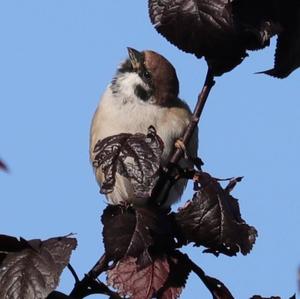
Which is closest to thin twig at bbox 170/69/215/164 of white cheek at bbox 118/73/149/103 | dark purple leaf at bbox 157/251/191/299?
dark purple leaf at bbox 157/251/191/299

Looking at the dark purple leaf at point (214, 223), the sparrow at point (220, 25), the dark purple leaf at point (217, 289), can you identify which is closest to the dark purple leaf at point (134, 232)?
the dark purple leaf at point (214, 223)

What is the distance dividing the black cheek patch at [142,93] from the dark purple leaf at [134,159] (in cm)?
187

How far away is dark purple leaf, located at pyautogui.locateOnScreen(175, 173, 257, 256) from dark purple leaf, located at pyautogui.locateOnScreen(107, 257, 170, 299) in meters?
0.13

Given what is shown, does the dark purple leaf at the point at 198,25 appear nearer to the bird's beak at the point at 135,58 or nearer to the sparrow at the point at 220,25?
the sparrow at the point at 220,25

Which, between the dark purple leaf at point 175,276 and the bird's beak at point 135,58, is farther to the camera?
the bird's beak at point 135,58

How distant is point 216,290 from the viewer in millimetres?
2242

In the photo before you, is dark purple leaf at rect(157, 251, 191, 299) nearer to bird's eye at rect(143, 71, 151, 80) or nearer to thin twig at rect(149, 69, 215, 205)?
thin twig at rect(149, 69, 215, 205)

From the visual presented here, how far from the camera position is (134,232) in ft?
6.73

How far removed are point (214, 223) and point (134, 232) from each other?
0.70 ft

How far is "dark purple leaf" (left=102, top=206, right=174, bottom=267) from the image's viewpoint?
202 cm

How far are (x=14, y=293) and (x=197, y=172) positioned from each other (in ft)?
2.00

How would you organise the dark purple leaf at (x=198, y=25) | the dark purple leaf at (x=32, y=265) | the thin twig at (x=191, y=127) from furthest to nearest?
1. the thin twig at (x=191, y=127)
2. the dark purple leaf at (x=198, y=25)
3. the dark purple leaf at (x=32, y=265)

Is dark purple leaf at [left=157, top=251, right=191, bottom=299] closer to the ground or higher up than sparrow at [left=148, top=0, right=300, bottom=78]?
closer to the ground

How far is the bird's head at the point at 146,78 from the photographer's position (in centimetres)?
394
